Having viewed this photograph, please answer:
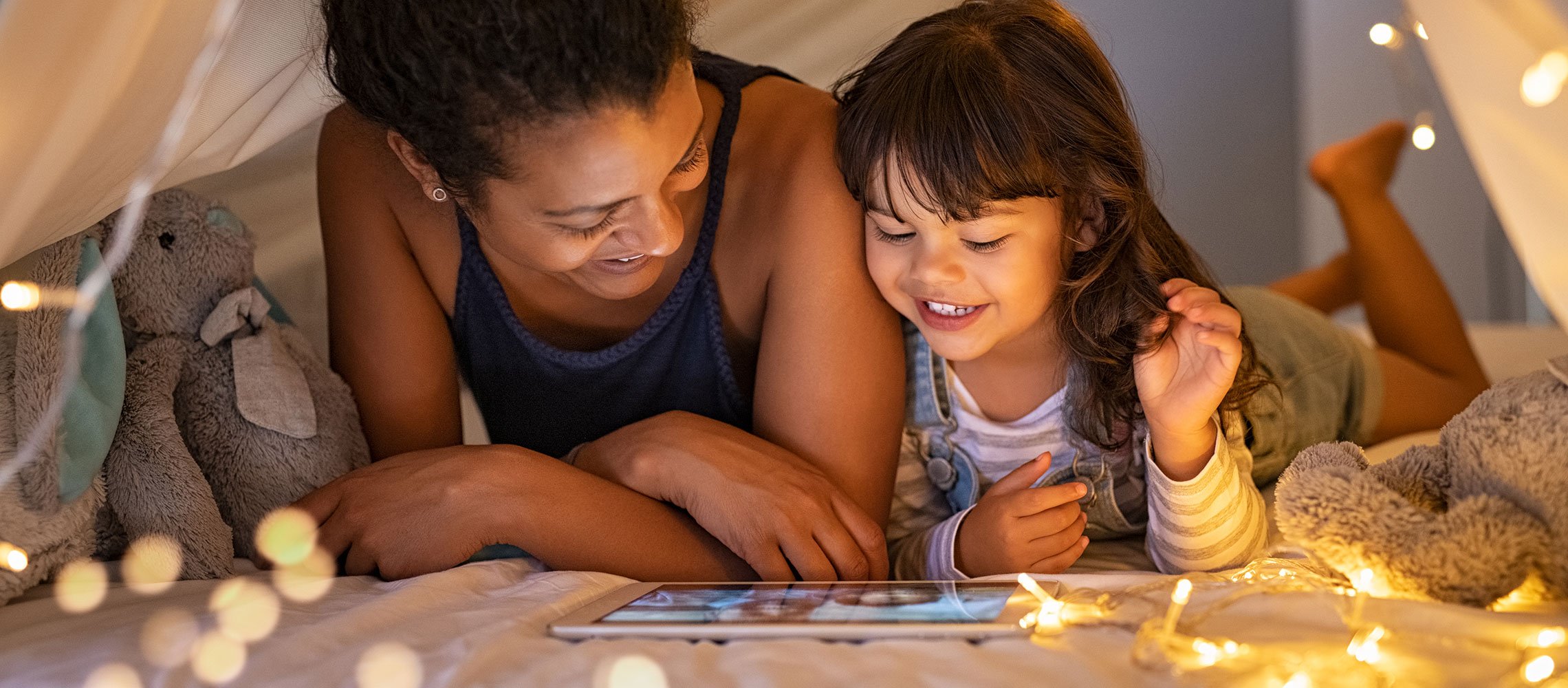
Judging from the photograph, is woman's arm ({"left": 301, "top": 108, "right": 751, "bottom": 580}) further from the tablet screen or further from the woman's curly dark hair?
the woman's curly dark hair

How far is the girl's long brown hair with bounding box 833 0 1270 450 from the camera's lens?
1081 millimetres

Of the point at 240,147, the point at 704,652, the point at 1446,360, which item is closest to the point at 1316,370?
the point at 1446,360

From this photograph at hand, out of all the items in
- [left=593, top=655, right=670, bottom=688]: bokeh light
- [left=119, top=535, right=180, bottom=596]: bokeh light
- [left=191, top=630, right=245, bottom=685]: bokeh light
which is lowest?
[left=593, top=655, right=670, bottom=688]: bokeh light

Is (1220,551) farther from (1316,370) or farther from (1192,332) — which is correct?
(1316,370)

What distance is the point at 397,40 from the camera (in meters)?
0.89

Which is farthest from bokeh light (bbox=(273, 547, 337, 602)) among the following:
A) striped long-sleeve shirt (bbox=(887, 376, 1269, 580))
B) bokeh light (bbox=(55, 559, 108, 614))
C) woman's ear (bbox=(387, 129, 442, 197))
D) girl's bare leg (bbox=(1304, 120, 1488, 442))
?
girl's bare leg (bbox=(1304, 120, 1488, 442))

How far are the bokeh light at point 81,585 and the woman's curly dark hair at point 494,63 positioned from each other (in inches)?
16.1

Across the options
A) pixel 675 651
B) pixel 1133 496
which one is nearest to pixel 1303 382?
pixel 1133 496

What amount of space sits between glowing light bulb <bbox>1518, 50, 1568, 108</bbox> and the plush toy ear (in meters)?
0.98

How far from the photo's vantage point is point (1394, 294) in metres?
1.78

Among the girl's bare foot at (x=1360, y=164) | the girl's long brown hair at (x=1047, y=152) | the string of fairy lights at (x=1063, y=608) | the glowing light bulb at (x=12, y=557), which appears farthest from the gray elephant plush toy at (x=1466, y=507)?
the girl's bare foot at (x=1360, y=164)

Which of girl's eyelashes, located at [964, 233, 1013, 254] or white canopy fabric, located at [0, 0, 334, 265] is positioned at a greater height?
white canopy fabric, located at [0, 0, 334, 265]

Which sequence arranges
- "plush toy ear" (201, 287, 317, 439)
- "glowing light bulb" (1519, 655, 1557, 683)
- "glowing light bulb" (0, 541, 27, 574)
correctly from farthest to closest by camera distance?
"plush toy ear" (201, 287, 317, 439) → "glowing light bulb" (0, 541, 27, 574) → "glowing light bulb" (1519, 655, 1557, 683)

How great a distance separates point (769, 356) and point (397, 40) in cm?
43
